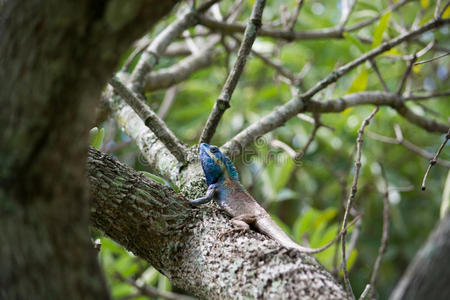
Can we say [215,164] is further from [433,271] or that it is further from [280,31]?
[433,271]

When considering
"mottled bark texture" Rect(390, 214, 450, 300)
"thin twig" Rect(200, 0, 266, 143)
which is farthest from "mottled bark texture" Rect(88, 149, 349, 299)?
"thin twig" Rect(200, 0, 266, 143)

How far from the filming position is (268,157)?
5672 millimetres

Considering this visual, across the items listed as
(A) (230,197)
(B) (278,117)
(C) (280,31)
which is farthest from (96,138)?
(C) (280,31)

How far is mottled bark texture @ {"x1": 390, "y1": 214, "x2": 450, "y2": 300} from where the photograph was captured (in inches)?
55.4

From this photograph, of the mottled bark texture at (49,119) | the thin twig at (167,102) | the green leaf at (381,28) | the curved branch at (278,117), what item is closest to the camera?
the mottled bark texture at (49,119)

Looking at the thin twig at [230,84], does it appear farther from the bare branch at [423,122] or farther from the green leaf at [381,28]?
the bare branch at [423,122]

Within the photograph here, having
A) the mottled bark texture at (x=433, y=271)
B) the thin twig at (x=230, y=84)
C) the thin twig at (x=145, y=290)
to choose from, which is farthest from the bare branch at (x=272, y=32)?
the mottled bark texture at (x=433, y=271)

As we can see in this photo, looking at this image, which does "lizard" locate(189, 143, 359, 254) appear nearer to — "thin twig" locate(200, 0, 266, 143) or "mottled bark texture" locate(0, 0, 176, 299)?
"thin twig" locate(200, 0, 266, 143)

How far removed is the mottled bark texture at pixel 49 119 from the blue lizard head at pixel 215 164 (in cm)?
205

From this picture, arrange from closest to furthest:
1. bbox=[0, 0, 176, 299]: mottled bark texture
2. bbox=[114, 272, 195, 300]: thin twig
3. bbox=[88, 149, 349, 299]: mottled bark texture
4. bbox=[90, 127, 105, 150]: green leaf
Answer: bbox=[0, 0, 176, 299]: mottled bark texture → bbox=[88, 149, 349, 299]: mottled bark texture → bbox=[90, 127, 105, 150]: green leaf → bbox=[114, 272, 195, 300]: thin twig

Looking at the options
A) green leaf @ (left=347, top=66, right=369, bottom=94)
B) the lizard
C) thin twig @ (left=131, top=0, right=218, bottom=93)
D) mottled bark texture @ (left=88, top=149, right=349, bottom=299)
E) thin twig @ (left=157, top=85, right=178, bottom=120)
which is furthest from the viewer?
thin twig @ (left=157, top=85, right=178, bottom=120)

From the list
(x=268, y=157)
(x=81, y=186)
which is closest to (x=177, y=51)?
(x=268, y=157)

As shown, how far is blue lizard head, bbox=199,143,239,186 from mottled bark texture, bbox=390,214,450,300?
216 centimetres

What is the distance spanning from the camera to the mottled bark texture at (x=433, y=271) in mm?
1407
